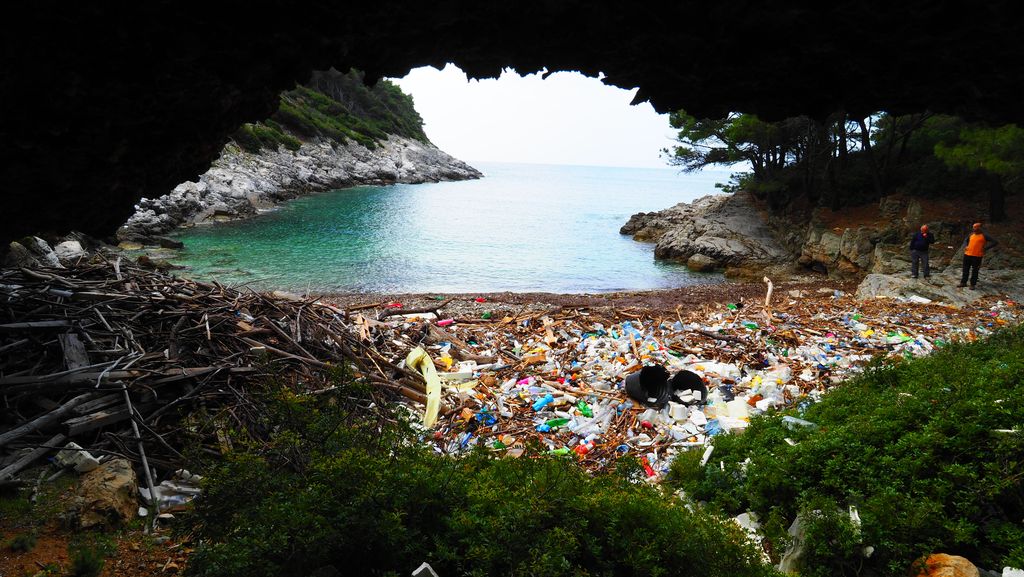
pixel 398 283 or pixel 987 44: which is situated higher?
pixel 987 44

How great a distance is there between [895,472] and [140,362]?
6.98 metres

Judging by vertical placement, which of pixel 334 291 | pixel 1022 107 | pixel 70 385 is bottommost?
pixel 334 291

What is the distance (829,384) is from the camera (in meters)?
7.33

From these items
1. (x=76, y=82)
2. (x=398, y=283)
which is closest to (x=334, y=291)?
(x=398, y=283)

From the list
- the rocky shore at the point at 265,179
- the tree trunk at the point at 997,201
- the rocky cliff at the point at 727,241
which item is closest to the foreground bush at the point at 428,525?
the rocky shore at the point at 265,179

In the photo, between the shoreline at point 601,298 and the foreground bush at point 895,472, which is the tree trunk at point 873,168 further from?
the foreground bush at point 895,472

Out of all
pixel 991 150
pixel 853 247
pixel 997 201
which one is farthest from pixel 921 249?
pixel 997 201

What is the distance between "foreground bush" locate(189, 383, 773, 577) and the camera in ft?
8.19

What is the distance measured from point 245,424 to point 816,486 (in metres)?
5.19

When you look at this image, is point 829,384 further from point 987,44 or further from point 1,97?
point 1,97

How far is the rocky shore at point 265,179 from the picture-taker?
87.3 ft

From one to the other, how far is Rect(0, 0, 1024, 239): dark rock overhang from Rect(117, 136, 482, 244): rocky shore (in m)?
5.81

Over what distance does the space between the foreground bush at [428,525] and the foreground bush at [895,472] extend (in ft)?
3.87

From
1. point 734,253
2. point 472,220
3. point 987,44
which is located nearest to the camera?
point 987,44
